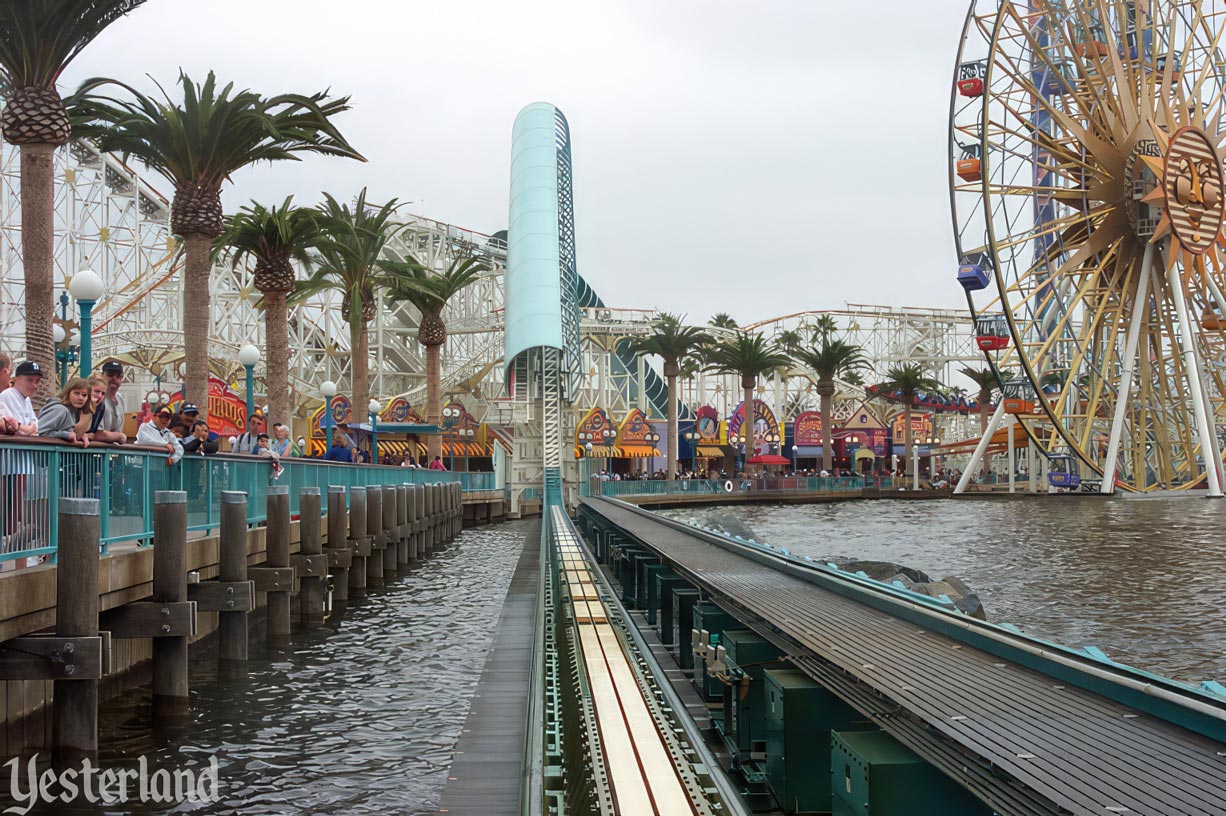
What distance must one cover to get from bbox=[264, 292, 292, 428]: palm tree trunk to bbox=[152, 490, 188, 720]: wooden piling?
58.3ft

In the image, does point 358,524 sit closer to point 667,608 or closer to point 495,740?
point 667,608

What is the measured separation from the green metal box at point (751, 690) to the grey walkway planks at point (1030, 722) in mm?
468

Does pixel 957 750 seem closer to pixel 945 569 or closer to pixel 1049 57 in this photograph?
pixel 945 569

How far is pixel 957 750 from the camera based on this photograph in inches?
168

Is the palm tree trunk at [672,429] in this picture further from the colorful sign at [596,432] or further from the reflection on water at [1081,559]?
the reflection on water at [1081,559]

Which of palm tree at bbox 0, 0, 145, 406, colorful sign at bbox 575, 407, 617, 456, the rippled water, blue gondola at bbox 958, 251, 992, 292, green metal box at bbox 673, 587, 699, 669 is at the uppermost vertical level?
blue gondola at bbox 958, 251, 992, 292

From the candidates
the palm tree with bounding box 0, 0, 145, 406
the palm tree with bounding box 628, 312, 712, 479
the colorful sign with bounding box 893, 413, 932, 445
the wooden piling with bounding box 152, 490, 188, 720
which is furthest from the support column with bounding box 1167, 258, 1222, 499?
the colorful sign with bounding box 893, 413, 932, 445

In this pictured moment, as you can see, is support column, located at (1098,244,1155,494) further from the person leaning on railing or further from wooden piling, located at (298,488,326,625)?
the person leaning on railing

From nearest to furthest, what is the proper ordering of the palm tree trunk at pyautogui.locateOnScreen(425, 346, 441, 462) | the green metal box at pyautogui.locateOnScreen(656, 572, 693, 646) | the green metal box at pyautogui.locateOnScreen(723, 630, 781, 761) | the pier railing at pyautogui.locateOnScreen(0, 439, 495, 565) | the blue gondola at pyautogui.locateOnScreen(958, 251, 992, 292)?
the green metal box at pyautogui.locateOnScreen(723, 630, 781, 761)
the pier railing at pyautogui.locateOnScreen(0, 439, 495, 565)
the green metal box at pyautogui.locateOnScreen(656, 572, 693, 646)
the blue gondola at pyautogui.locateOnScreen(958, 251, 992, 292)
the palm tree trunk at pyautogui.locateOnScreen(425, 346, 441, 462)

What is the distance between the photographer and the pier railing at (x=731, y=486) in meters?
56.2

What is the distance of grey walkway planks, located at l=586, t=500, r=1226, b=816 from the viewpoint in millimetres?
3707

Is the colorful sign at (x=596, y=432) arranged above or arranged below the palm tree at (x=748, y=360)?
below

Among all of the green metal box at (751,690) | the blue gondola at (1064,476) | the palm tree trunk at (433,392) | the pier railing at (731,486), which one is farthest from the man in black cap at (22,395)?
the blue gondola at (1064,476)

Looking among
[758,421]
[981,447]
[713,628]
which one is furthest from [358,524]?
[758,421]
